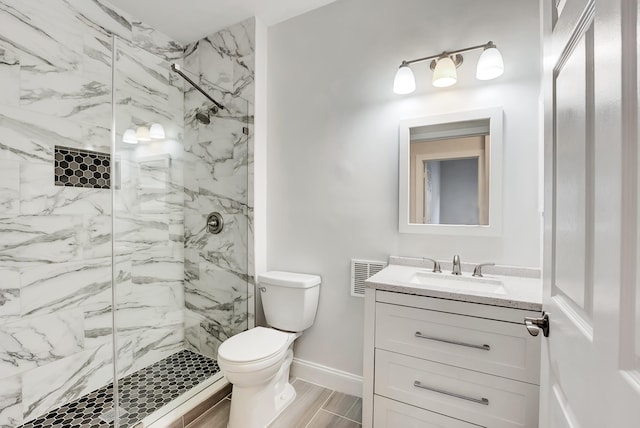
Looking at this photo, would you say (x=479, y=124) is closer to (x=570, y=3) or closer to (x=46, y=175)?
(x=570, y=3)

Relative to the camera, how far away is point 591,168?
555 millimetres

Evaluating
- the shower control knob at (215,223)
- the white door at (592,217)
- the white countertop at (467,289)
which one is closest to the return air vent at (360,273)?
the white countertop at (467,289)

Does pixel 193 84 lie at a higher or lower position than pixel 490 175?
higher

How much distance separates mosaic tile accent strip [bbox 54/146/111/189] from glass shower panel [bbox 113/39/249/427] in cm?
42

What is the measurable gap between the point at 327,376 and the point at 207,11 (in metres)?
2.72

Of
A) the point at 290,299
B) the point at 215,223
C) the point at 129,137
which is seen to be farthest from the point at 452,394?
the point at 129,137

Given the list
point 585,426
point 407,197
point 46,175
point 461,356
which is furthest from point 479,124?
point 46,175

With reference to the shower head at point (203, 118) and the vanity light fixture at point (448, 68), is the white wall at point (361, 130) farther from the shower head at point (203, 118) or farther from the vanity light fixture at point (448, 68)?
the shower head at point (203, 118)

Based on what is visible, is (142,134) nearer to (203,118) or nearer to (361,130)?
(203,118)

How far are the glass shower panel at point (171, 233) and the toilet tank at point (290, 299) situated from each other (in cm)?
26

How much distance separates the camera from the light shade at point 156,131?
184 cm

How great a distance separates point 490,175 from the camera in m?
1.62

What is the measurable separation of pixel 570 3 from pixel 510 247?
4.00ft

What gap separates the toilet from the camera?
5.11ft
